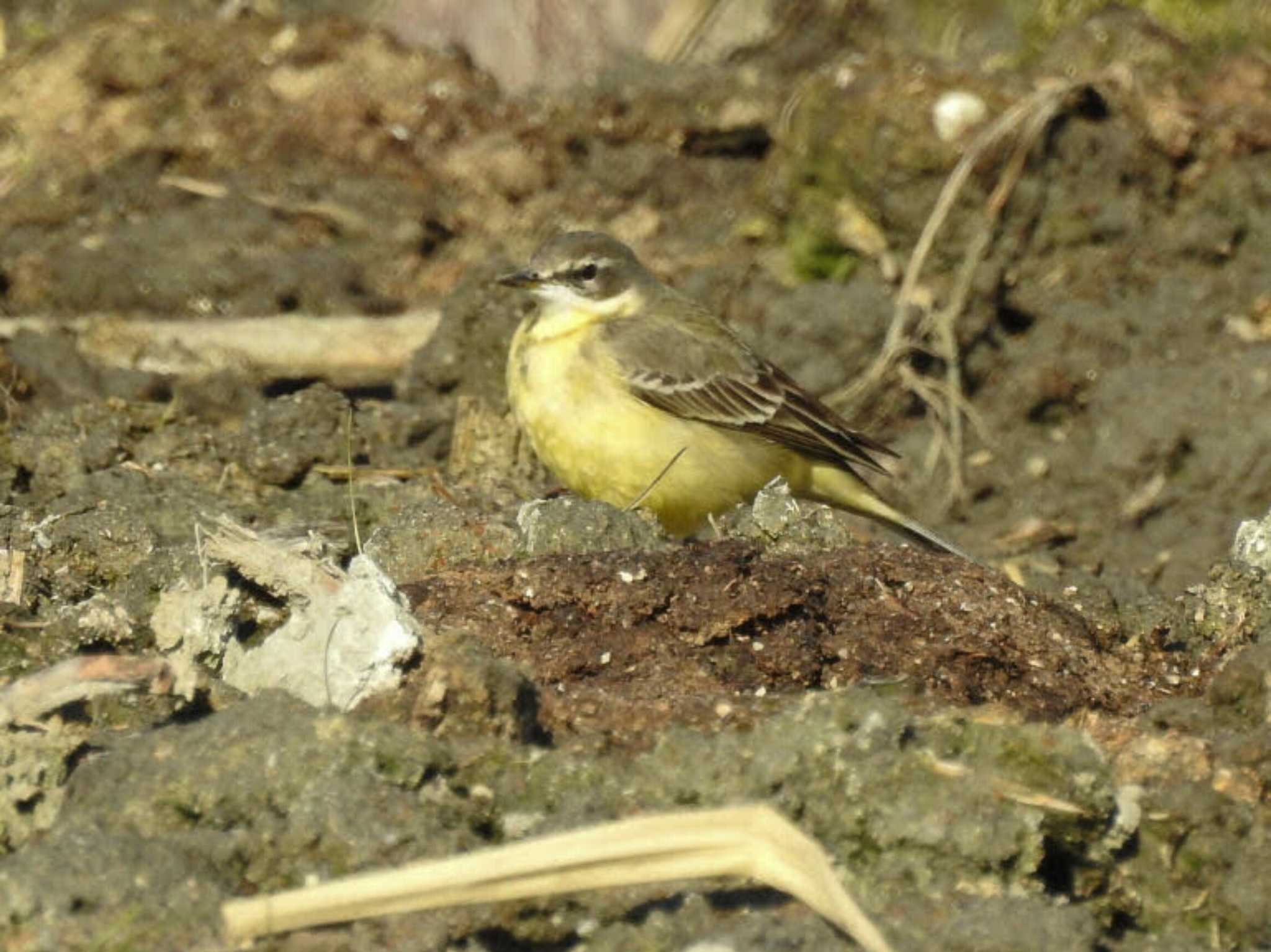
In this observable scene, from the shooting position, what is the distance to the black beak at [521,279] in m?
9.16

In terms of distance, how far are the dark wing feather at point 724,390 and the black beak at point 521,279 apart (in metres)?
0.36

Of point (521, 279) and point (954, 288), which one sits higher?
point (521, 279)

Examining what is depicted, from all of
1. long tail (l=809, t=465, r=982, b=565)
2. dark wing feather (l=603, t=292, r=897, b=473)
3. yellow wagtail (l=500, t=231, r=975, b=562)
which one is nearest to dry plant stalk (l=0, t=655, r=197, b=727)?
yellow wagtail (l=500, t=231, r=975, b=562)

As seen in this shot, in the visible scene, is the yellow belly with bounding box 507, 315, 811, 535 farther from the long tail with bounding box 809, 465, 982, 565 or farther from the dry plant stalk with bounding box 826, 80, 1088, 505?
the dry plant stalk with bounding box 826, 80, 1088, 505

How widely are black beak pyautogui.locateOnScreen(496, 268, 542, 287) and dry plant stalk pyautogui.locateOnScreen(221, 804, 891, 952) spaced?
5.01 meters

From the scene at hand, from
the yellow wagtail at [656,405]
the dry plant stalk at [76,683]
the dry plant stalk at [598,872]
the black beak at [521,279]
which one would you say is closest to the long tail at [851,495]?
the yellow wagtail at [656,405]

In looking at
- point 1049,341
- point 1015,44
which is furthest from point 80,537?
point 1015,44

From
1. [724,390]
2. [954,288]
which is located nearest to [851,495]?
[724,390]

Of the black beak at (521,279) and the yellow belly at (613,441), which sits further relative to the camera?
the black beak at (521,279)

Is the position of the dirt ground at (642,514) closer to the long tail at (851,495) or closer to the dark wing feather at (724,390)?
the long tail at (851,495)

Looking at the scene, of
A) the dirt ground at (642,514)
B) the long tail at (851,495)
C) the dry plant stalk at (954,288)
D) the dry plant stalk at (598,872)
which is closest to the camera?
the dry plant stalk at (598,872)

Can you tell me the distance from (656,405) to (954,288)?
2.54 meters

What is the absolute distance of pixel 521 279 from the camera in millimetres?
9211

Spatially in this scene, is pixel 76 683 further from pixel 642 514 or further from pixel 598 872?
pixel 642 514
